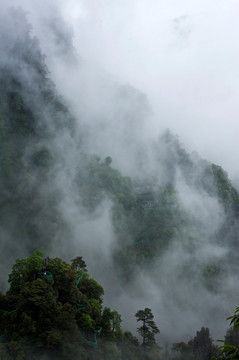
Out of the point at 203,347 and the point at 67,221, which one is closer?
the point at 203,347

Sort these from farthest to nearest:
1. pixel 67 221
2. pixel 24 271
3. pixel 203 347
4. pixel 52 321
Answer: pixel 67 221
pixel 203 347
pixel 24 271
pixel 52 321

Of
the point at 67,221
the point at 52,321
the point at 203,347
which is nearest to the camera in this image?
the point at 52,321

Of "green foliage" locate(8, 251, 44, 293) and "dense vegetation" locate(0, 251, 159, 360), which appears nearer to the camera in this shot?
"dense vegetation" locate(0, 251, 159, 360)

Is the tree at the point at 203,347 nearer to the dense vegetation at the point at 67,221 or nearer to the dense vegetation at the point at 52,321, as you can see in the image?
the dense vegetation at the point at 67,221

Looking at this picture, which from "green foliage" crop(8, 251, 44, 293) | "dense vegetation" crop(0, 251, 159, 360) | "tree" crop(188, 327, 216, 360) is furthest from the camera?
"tree" crop(188, 327, 216, 360)

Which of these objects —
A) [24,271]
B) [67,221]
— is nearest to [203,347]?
[24,271]

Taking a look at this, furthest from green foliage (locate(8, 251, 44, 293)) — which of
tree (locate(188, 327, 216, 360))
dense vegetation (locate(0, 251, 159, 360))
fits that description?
tree (locate(188, 327, 216, 360))

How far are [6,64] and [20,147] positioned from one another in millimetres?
32543

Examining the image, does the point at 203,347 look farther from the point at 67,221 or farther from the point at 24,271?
the point at 67,221

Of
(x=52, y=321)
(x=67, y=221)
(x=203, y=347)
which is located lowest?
(x=203, y=347)

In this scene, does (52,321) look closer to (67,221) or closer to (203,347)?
(203,347)

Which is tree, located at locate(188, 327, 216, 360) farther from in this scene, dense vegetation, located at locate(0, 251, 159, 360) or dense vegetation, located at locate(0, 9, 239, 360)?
dense vegetation, located at locate(0, 251, 159, 360)

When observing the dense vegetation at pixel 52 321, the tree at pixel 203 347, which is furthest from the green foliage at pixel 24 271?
the tree at pixel 203 347

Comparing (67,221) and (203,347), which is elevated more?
(67,221)
